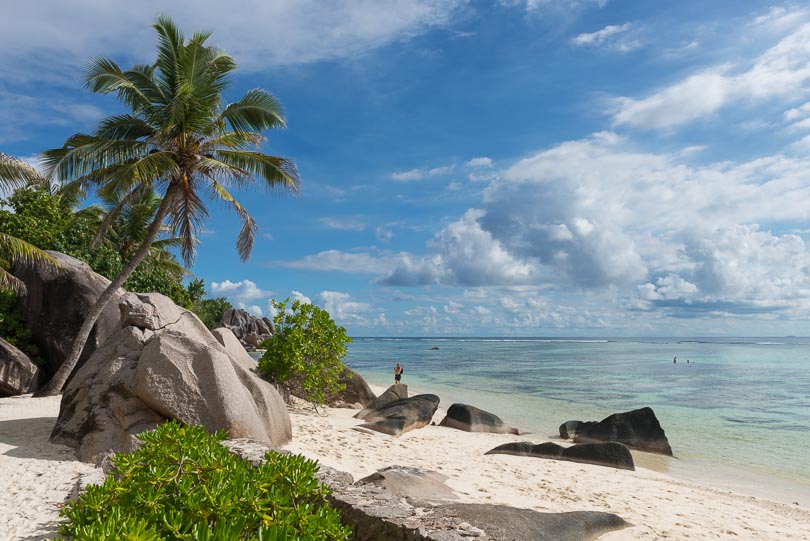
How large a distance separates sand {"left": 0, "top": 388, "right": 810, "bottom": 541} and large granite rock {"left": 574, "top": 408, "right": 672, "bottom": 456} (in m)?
2.78

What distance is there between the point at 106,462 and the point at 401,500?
4.28 m

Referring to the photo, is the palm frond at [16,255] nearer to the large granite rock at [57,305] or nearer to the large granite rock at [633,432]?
the large granite rock at [57,305]

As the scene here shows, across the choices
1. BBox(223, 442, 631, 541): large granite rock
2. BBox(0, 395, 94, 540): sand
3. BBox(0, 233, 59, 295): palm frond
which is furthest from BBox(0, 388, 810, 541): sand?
BBox(0, 233, 59, 295): palm frond

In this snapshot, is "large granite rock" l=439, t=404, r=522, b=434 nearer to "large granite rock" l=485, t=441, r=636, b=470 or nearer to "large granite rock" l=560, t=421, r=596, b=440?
"large granite rock" l=560, t=421, r=596, b=440

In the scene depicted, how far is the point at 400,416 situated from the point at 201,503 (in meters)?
10.9

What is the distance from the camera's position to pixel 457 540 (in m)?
3.93

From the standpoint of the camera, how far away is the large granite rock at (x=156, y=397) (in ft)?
24.9

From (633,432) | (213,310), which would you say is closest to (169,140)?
(633,432)

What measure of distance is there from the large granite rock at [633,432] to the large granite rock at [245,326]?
161 feet

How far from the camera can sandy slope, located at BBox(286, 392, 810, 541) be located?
23.1ft

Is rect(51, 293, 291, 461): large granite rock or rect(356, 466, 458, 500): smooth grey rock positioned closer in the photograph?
rect(356, 466, 458, 500): smooth grey rock

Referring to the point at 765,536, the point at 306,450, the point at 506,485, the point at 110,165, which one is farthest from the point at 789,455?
the point at 110,165

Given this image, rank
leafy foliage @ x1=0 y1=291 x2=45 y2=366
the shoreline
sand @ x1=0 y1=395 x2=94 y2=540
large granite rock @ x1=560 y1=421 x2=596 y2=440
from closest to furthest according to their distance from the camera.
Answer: sand @ x1=0 y1=395 x2=94 y2=540 < the shoreline < large granite rock @ x1=560 y1=421 x2=596 y2=440 < leafy foliage @ x1=0 y1=291 x2=45 y2=366

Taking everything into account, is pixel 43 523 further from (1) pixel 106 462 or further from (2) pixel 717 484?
(2) pixel 717 484
